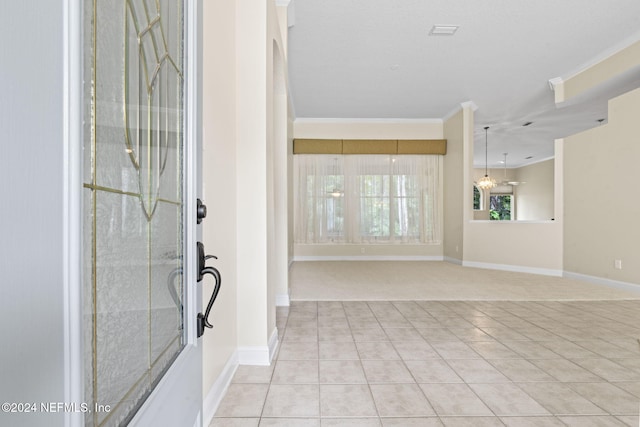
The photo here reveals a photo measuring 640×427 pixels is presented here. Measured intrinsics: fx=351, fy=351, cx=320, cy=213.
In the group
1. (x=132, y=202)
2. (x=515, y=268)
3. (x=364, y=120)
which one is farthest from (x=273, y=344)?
(x=364, y=120)

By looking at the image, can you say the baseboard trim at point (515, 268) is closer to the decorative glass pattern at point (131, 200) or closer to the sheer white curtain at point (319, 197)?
the sheer white curtain at point (319, 197)

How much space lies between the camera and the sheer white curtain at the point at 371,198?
7930mm

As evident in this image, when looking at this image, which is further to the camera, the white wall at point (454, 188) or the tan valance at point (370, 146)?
the tan valance at point (370, 146)

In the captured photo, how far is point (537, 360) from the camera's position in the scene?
7.91 ft

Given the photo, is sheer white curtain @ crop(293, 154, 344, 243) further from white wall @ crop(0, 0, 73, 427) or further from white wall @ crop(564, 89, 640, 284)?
white wall @ crop(0, 0, 73, 427)

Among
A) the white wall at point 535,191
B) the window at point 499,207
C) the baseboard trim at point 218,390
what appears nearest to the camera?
the baseboard trim at point 218,390

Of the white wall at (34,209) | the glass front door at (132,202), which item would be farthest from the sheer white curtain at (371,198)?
the white wall at (34,209)

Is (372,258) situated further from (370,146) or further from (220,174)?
(220,174)

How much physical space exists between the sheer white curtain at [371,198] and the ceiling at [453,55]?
1091mm

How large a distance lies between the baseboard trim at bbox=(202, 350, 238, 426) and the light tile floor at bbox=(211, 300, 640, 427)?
0.13 ft

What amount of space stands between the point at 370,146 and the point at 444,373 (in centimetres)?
616

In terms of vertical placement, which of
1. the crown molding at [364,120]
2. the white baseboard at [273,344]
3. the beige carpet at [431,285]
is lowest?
the beige carpet at [431,285]

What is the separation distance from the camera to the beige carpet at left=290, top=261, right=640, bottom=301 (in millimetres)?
4352

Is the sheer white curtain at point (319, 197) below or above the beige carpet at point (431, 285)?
above
